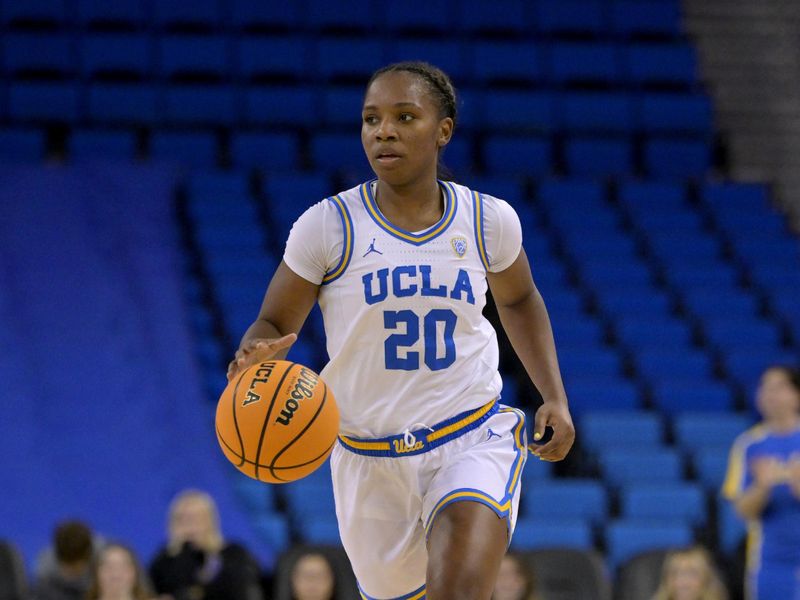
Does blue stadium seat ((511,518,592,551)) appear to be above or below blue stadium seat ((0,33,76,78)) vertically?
below

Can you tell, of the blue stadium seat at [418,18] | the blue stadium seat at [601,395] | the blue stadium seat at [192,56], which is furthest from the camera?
the blue stadium seat at [418,18]

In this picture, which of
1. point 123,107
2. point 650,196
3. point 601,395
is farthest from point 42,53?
point 601,395

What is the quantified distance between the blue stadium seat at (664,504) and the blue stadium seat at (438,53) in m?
6.07

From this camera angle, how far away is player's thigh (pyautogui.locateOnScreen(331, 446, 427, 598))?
405cm

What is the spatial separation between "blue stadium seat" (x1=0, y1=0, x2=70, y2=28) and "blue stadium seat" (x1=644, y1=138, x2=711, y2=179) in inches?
234

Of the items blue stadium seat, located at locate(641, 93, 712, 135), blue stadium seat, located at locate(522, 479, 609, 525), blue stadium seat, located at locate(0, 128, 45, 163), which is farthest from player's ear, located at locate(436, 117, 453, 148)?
blue stadium seat, located at locate(641, 93, 712, 135)

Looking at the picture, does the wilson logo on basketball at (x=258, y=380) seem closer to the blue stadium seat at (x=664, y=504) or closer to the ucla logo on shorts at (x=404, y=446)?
the ucla logo on shorts at (x=404, y=446)

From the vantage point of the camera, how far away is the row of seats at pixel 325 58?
1326 cm

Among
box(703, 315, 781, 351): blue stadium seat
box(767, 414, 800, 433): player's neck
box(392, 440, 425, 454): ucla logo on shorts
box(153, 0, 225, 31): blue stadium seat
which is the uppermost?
box(153, 0, 225, 31): blue stadium seat

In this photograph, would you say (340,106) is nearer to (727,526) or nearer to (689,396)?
(689,396)

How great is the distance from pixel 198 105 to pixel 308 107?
107 cm

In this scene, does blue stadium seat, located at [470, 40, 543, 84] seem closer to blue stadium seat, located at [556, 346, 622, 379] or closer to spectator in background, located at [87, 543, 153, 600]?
blue stadium seat, located at [556, 346, 622, 379]

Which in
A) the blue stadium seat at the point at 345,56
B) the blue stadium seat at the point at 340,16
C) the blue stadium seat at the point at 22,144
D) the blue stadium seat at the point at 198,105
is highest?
the blue stadium seat at the point at 340,16

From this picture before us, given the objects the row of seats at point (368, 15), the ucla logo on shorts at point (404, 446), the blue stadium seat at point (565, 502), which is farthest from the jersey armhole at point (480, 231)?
the row of seats at point (368, 15)
